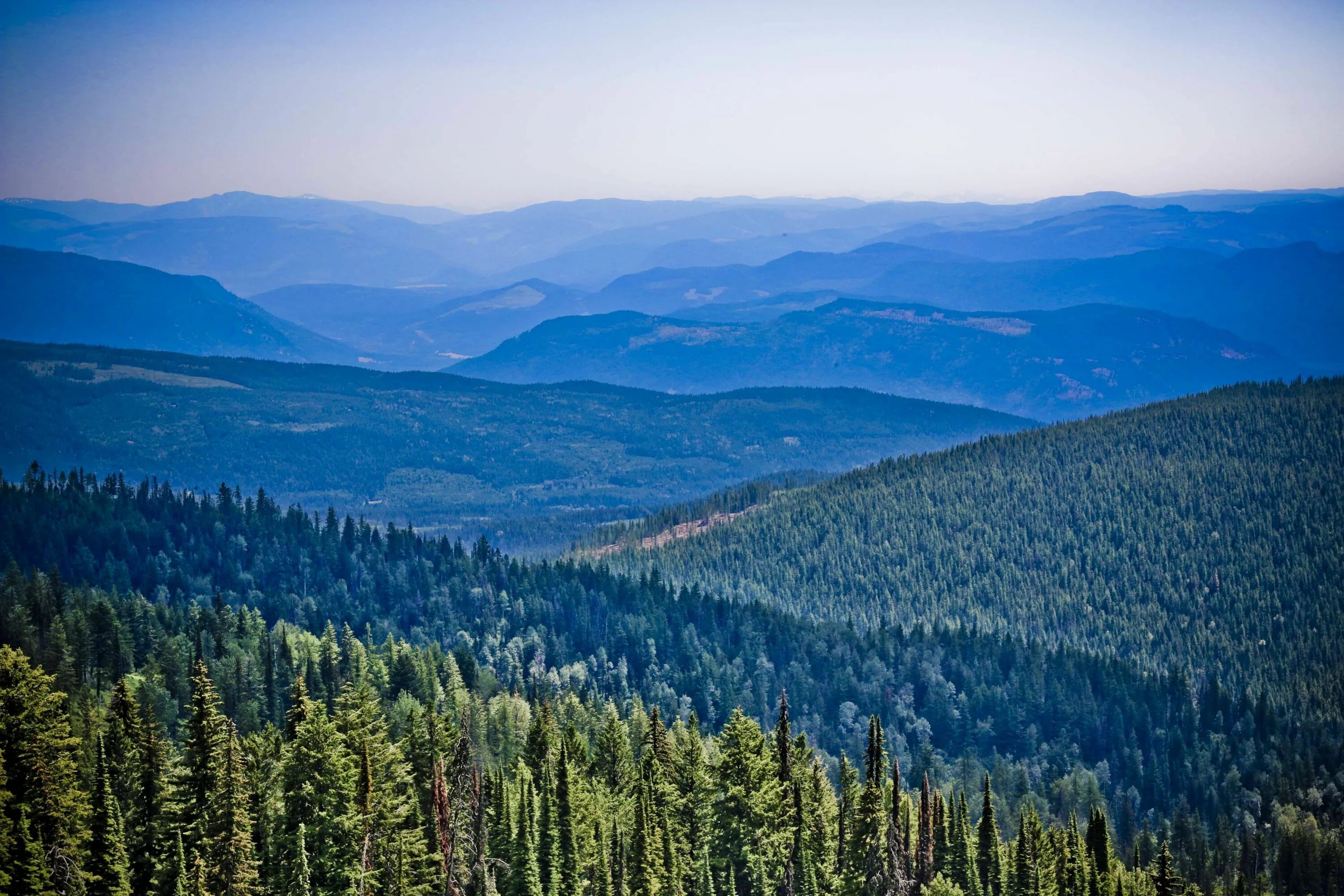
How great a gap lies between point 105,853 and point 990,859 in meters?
57.2

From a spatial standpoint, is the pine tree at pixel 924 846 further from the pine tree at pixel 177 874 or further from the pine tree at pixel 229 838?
the pine tree at pixel 177 874

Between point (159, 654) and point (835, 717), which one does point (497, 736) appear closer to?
point (159, 654)

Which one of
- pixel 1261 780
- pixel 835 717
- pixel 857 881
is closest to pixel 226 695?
pixel 857 881

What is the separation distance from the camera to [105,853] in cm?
6184

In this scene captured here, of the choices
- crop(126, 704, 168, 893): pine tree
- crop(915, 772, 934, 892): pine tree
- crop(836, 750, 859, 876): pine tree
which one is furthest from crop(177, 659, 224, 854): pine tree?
crop(915, 772, 934, 892): pine tree

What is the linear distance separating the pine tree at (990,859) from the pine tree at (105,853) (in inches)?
2114

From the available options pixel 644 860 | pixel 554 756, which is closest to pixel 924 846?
pixel 644 860

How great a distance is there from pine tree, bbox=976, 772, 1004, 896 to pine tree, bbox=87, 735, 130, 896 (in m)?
53.7

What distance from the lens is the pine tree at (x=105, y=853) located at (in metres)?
61.6

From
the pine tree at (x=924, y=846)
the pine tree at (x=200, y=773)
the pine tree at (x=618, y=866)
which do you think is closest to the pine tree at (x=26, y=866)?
the pine tree at (x=200, y=773)

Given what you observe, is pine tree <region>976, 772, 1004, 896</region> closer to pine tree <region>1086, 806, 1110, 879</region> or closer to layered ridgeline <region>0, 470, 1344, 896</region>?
layered ridgeline <region>0, 470, 1344, 896</region>

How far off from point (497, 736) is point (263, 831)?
178 feet

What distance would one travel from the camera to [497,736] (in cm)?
11794

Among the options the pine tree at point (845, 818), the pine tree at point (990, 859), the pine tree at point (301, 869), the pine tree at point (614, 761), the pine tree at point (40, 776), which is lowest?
the pine tree at point (990, 859)
